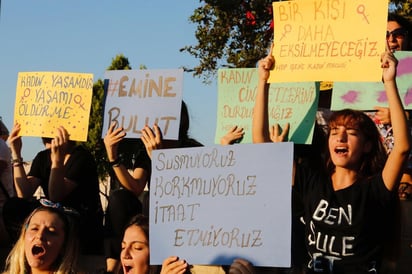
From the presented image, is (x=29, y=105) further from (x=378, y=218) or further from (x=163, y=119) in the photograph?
(x=378, y=218)

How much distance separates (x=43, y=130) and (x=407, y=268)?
2849 mm

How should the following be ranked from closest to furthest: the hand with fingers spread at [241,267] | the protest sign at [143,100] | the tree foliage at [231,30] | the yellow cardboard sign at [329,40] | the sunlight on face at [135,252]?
the hand with fingers spread at [241,267]
the sunlight on face at [135,252]
the yellow cardboard sign at [329,40]
the protest sign at [143,100]
the tree foliage at [231,30]

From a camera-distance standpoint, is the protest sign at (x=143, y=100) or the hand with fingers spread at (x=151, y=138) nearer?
the hand with fingers spread at (x=151, y=138)

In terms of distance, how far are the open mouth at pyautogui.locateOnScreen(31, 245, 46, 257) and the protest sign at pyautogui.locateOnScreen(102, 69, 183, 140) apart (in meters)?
1.30

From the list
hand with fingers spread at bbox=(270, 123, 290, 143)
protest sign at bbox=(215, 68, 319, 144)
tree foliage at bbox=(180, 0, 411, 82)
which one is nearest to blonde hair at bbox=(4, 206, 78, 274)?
protest sign at bbox=(215, 68, 319, 144)

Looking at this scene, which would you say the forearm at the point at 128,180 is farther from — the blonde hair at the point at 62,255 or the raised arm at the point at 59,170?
the blonde hair at the point at 62,255

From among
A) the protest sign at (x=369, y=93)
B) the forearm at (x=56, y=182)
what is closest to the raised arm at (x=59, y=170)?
the forearm at (x=56, y=182)

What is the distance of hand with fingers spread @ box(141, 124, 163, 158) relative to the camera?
5184 mm

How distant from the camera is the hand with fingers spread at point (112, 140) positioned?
5316mm

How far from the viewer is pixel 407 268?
545cm

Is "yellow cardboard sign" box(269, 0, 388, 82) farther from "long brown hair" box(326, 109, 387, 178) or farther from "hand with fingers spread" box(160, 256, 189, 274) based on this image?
"hand with fingers spread" box(160, 256, 189, 274)

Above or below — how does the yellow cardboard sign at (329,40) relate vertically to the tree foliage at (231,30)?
below

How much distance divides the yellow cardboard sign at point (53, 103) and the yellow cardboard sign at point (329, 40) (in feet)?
5.31

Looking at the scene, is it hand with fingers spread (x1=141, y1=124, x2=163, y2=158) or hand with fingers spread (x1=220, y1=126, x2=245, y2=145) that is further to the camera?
hand with fingers spread (x1=220, y1=126, x2=245, y2=145)
